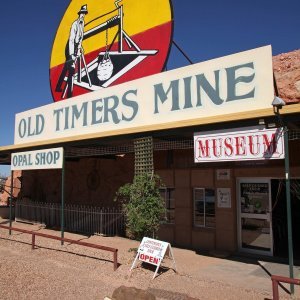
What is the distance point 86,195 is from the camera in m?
17.2

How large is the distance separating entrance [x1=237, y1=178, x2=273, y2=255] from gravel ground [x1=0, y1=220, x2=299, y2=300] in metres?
1.27

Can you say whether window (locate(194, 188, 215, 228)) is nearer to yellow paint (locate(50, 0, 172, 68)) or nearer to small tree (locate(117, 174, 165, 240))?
small tree (locate(117, 174, 165, 240))

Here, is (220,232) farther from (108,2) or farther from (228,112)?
(108,2)

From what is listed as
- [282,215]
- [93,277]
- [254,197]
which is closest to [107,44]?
[254,197]

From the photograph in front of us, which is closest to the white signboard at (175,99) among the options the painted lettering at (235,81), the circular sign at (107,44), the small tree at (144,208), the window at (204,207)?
the painted lettering at (235,81)

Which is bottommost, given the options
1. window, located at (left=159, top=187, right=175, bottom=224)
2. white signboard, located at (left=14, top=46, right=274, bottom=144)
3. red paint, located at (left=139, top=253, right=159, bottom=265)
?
red paint, located at (left=139, top=253, right=159, bottom=265)

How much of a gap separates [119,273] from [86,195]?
28.8 feet

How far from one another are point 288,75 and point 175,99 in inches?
203

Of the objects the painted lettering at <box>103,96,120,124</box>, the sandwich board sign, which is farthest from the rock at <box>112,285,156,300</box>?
the painted lettering at <box>103,96,120,124</box>

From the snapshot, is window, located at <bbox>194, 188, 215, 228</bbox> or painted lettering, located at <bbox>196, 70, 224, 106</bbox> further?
window, located at <bbox>194, 188, 215, 228</bbox>

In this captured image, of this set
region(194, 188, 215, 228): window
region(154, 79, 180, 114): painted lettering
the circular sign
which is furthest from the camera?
the circular sign

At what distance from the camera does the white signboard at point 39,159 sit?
509 inches

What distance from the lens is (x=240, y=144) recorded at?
817 centimetres

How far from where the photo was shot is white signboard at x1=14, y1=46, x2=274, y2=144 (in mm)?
8617
